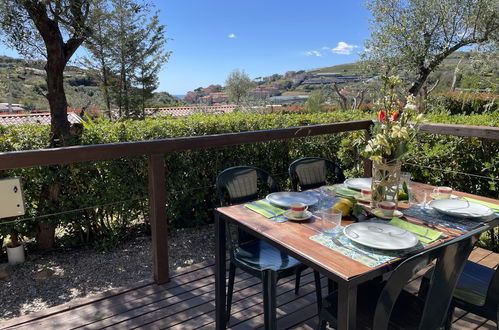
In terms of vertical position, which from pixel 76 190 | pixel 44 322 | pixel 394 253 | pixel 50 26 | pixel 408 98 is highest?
pixel 50 26

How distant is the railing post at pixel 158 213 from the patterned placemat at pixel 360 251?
48.8 inches

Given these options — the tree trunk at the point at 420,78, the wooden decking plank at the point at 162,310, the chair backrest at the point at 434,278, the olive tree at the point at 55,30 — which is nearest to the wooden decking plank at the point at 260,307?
the wooden decking plank at the point at 162,310

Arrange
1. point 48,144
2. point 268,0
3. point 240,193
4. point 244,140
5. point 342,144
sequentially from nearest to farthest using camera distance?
point 240,193 < point 244,140 < point 48,144 < point 342,144 < point 268,0

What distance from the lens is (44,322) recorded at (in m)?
2.01

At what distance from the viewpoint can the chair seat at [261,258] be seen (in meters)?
1.87

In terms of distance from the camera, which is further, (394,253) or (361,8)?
(361,8)

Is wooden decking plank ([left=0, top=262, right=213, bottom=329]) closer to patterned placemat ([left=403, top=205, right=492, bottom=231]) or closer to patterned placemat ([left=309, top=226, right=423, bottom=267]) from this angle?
patterned placemat ([left=309, top=226, right=423, bottom=267])

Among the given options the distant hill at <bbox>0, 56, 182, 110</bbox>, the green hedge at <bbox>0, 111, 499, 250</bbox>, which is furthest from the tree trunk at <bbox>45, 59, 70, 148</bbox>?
the distant hill at <bbox>0, 56, 182, 110</bbox>

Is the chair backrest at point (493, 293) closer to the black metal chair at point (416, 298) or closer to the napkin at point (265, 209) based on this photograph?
the black metal chair at point (416, 298)

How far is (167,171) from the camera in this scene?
3.71 meters

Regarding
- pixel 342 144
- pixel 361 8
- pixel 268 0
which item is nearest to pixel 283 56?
pixel 268 0

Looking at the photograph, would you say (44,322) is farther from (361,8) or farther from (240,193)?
(361,8)

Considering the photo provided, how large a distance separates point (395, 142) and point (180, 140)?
140cm

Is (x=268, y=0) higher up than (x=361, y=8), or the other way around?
(x=268, y=0)
